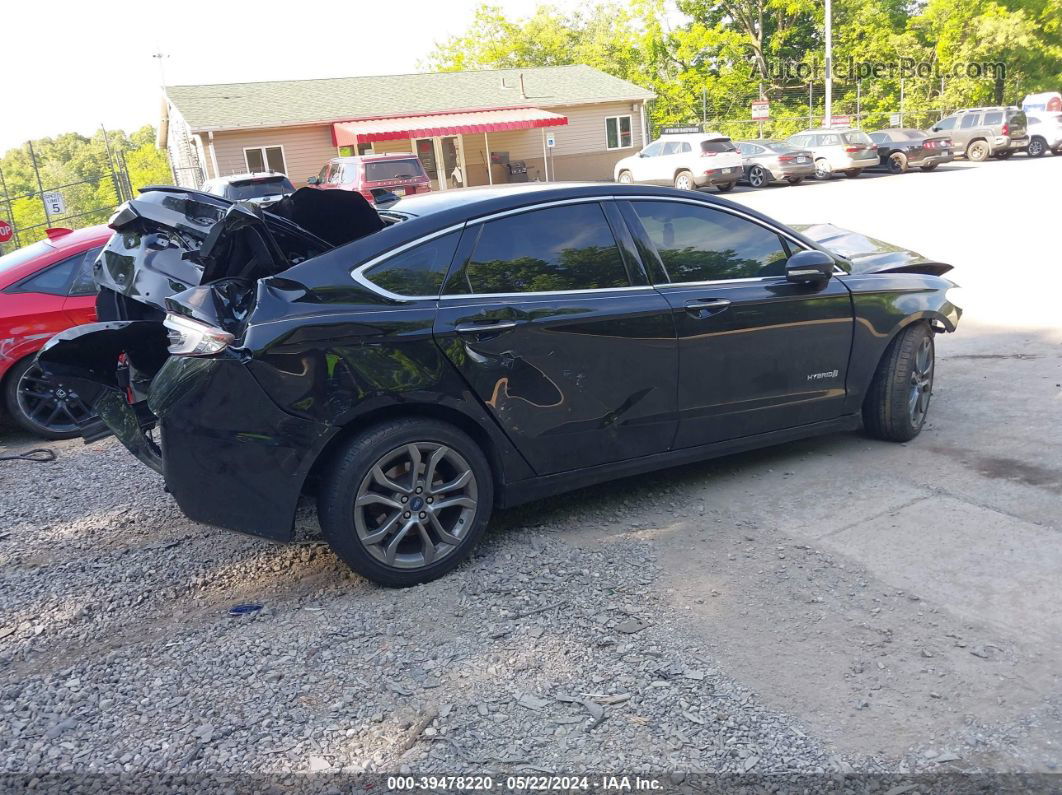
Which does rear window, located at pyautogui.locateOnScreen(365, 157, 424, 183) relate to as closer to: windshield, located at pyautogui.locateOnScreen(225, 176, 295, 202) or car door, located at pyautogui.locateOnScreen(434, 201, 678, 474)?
windshield, located at pyautogui.locateOnScreen(225, 176, 295, 202)

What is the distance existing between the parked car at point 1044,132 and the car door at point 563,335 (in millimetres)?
34941

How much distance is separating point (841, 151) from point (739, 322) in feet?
92.4

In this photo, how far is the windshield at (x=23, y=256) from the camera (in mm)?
6852

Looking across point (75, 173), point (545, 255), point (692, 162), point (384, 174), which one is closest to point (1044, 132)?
point (692, 162)

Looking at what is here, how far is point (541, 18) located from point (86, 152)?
40.2 meters

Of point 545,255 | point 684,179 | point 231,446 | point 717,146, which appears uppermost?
point 717,146

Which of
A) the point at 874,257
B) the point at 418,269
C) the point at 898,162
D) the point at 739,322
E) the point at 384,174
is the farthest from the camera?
the point at 898,162

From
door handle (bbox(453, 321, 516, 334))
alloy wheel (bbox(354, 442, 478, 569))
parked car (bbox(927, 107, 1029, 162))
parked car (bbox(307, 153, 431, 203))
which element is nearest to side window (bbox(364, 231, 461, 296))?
door handle (bbox(453, 321, 516, 334))

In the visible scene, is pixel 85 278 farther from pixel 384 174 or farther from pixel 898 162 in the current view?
pixel 898 162

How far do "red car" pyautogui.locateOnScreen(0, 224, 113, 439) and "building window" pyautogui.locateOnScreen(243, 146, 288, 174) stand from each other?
2722cm

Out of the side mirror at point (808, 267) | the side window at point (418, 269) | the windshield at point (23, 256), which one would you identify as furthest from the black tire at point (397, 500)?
the windshield at point (23, 256)

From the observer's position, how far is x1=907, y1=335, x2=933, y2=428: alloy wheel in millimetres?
5258

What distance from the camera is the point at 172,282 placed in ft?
14.7

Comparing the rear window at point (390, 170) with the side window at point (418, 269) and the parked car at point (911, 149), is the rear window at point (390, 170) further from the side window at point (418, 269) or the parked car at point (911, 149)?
the parked car at point (911, 149)
